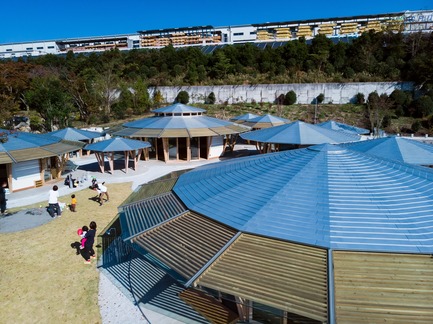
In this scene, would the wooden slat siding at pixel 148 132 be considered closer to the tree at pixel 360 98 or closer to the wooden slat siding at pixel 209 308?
the wooden slat siding at pixel 209 308

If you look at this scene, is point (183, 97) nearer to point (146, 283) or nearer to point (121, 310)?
point (146, 283)

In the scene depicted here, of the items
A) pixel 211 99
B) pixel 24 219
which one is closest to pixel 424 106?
pixel 211 99

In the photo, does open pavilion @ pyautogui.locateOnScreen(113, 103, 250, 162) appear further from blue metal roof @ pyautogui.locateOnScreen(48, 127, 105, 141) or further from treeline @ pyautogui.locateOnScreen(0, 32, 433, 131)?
treeline @ pyautogui.locateOnScreen(0, 32, 433, 131)

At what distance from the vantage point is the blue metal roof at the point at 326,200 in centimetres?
589

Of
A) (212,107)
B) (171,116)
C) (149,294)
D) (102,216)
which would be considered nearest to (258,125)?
(171,116)

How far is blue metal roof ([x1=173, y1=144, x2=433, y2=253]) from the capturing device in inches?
232

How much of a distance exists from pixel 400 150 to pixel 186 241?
12.4 metres

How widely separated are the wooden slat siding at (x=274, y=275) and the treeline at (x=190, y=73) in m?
32.6

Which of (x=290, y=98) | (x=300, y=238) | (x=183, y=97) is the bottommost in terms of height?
(x=300, y=238)

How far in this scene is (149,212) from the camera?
8.21 meters

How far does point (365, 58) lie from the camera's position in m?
44.5

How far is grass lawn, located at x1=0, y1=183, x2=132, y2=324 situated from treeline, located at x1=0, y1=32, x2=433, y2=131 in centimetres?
2504

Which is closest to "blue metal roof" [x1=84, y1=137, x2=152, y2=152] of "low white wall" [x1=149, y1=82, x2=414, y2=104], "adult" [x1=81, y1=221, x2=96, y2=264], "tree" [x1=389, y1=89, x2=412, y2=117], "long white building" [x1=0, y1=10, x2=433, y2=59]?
"adult" [x1=81, y1=221, x2=96, y2=264]

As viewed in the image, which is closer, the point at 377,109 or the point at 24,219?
the point at 24,219
